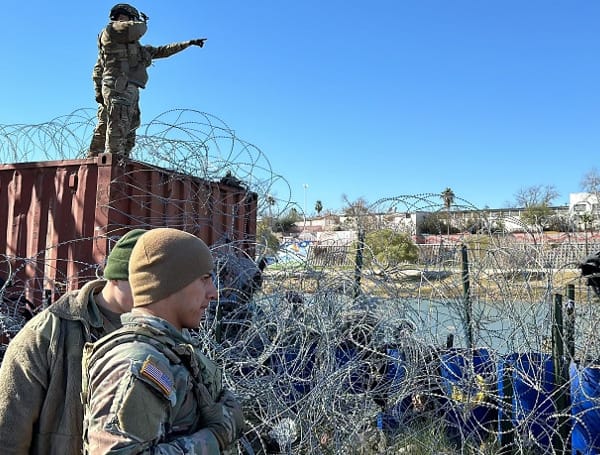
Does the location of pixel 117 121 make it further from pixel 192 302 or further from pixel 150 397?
pixel 150 397

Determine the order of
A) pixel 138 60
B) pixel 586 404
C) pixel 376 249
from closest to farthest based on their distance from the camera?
pixel 586 404
pixel 376 249
pixel 138 60

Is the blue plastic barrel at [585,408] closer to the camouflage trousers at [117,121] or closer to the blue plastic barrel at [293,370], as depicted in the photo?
the blue plastic barrel at [293,370]

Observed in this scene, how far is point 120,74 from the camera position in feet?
19.1

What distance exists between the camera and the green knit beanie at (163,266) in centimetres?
139

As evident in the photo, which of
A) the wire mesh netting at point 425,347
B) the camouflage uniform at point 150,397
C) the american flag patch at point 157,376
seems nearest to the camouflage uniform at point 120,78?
the wire mesh netting at point 425,347

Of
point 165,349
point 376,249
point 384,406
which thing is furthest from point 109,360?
point 376,249

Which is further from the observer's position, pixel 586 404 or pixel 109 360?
pixel 586 404

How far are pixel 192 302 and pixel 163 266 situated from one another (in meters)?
0.12

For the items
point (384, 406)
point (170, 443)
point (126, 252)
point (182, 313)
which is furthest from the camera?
point (384, 406)

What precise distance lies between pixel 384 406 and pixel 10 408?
7.60 ft

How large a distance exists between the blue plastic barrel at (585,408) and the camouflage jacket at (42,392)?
254cm

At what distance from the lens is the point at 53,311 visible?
1.84 m

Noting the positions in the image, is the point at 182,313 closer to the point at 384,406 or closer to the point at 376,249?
the point at 384,406

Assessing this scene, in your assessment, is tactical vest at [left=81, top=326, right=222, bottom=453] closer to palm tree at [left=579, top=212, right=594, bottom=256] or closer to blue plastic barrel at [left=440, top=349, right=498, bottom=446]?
blue plastic barrel at [left=440, top=349, right=498, bottom=446]
